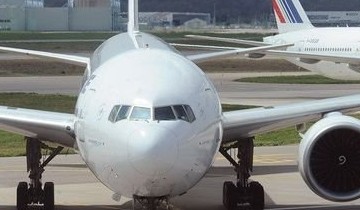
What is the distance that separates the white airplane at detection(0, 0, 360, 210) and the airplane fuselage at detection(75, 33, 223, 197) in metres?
0.01

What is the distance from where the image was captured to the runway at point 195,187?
15.5 meters

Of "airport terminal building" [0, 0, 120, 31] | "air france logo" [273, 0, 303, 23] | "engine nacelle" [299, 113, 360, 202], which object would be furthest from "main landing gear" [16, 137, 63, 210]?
"airport terminal building" [0, 0, 120, 31]

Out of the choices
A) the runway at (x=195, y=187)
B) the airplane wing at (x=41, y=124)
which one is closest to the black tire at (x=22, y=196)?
the runway at (x=195, y=187)

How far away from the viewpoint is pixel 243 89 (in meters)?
48.2

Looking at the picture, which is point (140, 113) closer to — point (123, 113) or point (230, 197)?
point (123, 113)

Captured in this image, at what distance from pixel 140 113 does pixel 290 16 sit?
4367 centimetres

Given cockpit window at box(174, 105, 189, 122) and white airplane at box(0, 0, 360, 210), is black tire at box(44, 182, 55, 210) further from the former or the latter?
cockpit window at box(174, 105, 189, 122)

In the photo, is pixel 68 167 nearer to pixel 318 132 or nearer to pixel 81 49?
pixel 318 132

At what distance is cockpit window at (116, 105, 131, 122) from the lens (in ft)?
36.8

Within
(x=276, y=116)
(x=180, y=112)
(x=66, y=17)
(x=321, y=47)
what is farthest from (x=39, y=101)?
(x=66, y=17)

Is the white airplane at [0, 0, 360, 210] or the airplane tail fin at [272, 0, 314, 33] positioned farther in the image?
the airplane tail fin at [272, 0, 314, 33]

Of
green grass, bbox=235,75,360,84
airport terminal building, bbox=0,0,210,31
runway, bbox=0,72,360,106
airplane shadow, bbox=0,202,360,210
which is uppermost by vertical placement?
airplane shadow, bbox=0,202,360,210

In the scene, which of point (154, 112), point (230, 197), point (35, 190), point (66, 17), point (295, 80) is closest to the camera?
point (154, 112)

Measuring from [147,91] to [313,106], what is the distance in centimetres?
368
